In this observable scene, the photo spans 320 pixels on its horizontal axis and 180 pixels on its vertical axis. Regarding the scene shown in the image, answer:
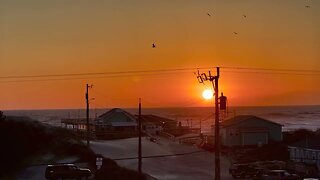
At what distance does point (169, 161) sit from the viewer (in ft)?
207

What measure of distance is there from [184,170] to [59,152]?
46.1 ft

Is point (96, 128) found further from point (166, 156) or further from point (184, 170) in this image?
point (184, 170)

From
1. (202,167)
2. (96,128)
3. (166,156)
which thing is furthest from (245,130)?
(96,128)

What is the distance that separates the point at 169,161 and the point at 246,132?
1691 centimetres

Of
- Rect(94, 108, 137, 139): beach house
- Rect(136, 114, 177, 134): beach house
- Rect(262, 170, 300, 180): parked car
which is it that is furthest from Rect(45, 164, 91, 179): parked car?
Rect(136, 114, 177, 134): beach house

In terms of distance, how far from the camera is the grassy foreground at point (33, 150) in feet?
156

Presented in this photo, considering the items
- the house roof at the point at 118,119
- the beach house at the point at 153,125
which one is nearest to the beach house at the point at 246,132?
the beach house at the point at 153,125

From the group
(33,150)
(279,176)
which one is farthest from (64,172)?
(279,176)

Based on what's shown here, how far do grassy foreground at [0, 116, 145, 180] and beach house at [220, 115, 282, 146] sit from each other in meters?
22.4

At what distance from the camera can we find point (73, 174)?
149ft

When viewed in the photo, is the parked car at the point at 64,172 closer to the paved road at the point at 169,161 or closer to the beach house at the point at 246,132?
the paved road at the point at 169,161

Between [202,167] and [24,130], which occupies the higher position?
[24,130]

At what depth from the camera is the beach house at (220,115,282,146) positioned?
76062mm

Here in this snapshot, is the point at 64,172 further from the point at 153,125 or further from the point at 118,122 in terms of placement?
the point at 153,125
